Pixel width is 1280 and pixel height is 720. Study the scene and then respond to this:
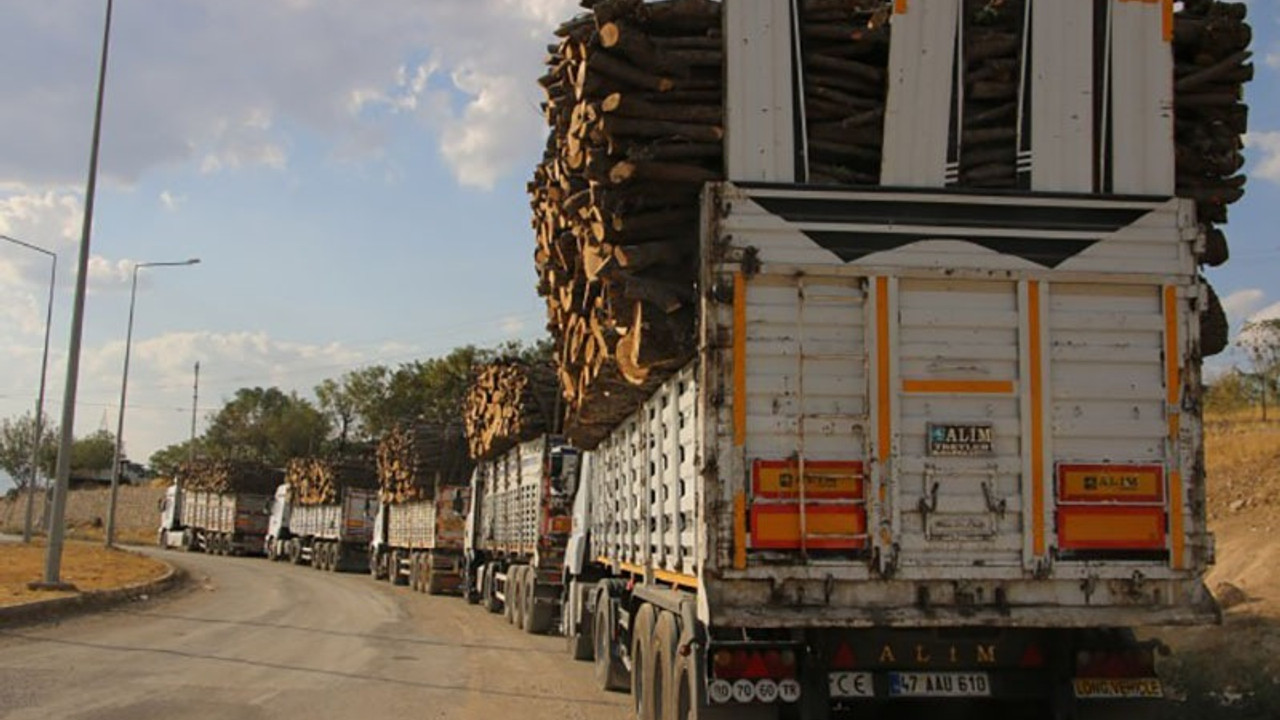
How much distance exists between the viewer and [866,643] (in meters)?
6.42

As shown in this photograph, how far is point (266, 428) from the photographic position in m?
106

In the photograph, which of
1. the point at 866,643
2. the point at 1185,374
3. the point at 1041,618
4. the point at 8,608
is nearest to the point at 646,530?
the point at 866,643

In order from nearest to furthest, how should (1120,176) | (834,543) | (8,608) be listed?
(834,543), (1120,176), (8,608)

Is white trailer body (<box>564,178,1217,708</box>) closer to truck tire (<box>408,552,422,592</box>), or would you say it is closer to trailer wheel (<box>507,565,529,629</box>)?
trailer wheel (<box>507,565,529,629</box>)

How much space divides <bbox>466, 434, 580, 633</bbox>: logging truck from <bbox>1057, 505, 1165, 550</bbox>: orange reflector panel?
35.5ft

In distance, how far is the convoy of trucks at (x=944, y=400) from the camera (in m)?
6.25

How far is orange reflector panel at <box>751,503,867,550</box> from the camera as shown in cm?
619

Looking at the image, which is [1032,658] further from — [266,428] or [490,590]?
[266,428]

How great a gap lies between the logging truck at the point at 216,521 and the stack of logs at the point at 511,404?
34.5 m

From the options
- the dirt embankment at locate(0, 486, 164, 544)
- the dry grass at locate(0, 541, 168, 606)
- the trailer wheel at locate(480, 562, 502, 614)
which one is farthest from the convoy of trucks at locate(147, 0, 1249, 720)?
the dirt embankment at locate(0, 486, 164, 544)

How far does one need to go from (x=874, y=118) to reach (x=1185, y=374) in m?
2.28

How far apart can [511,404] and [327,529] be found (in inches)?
949

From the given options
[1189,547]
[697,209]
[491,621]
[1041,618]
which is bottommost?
[491,621]

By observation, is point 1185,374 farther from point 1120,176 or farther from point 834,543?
point 834,543
